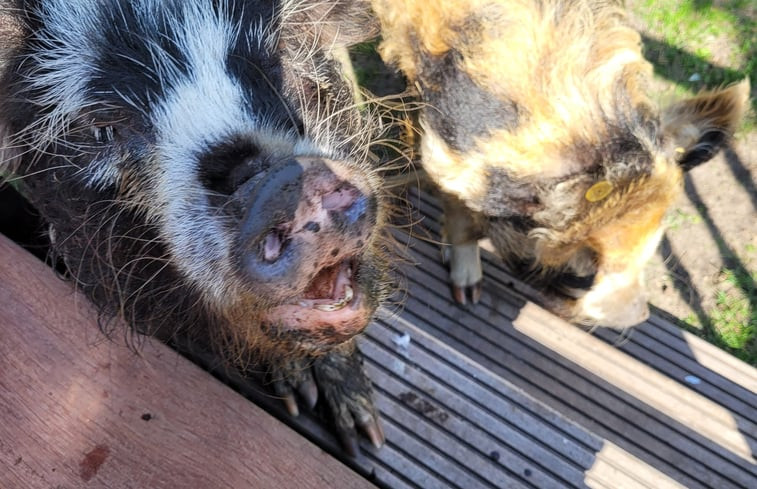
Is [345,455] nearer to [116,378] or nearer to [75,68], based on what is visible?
[116,378]

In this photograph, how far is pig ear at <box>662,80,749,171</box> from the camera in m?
2.48

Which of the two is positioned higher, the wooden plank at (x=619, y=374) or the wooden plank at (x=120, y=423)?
the wooden plank at (x=619, y=374)

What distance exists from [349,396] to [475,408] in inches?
15.5

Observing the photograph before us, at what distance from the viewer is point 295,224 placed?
108 centimetres

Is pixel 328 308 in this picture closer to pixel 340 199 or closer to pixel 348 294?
pixel 348 294

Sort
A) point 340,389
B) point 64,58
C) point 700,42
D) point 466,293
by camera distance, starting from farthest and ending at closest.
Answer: point 700,42 → point 466,293 → point 340,389 → point 64,58

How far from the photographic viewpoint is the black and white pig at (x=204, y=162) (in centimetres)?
115

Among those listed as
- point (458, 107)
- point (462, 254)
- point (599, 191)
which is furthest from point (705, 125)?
point (462, 254)

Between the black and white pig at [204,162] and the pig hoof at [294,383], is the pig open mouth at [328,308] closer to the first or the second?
the black and white pig at [204,162]

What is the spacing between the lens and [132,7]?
1.36 metres

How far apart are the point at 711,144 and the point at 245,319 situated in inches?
80.5

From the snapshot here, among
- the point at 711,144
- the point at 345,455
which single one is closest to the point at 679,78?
the point at 711,144

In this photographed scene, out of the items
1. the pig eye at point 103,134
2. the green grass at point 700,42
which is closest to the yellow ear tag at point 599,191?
the pig eye at point 103,134

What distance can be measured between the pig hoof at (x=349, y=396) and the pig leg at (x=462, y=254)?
925 millimetres
